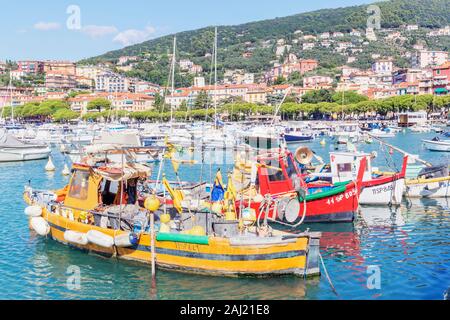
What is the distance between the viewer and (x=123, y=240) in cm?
1479

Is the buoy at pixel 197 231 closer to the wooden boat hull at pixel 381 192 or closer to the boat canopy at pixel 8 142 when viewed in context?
the wooden boat hull at pixel 381 192

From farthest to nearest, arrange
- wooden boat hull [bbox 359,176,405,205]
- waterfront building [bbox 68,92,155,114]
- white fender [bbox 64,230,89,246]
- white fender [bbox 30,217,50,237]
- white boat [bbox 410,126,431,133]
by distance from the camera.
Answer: waterfront building [bbox 68,92,155,114] → white boat [bbox 410,126,431,133] → wooden boat hull [bbox 359,176,405,205] → white fender [bbox 30,217,50,237] → white fender [bbox 64,230,89,246]

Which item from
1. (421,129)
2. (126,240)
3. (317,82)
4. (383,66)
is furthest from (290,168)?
(383,66)

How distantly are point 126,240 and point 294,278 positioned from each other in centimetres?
448

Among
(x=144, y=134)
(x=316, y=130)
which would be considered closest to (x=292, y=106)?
(x=316, y=130)

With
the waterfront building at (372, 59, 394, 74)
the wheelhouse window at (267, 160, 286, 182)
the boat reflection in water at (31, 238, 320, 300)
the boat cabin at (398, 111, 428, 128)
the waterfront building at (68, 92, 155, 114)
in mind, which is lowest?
the boat reflection in water at (31, 238, 320, 300)

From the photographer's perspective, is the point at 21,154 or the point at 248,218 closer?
the point at 248,218

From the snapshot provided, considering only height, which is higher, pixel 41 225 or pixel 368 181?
pixel 368 181

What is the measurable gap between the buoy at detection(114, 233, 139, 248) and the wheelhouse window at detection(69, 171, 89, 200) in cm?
262

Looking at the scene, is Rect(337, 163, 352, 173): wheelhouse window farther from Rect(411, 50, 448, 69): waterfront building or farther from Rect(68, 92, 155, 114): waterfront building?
Rect(411, 50, 448, 69): waterfront building

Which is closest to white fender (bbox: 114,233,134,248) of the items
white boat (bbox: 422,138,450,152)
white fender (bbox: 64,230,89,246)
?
white fender (bbox: 64,230,89,246)

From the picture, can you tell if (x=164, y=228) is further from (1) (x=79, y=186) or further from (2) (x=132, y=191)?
(1) (x=79, y=186)

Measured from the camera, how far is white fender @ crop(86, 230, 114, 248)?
1507 cm

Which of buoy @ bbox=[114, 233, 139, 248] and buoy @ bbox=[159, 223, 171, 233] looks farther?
buoy @ bbox=[114, 233, 139, 248]
